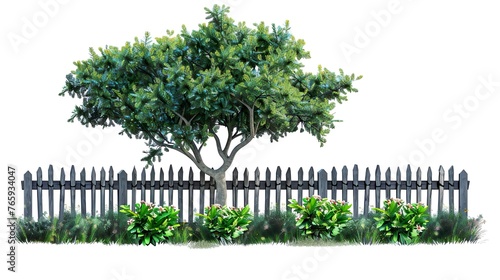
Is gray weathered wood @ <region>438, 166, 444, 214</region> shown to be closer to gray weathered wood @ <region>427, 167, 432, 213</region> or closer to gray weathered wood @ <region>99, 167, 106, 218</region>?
gray weathered wood @ <region>427, 167, 432, 213</region>

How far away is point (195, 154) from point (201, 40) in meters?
2.75

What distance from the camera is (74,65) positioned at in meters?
16.6

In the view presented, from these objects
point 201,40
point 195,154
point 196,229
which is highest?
point 201,40

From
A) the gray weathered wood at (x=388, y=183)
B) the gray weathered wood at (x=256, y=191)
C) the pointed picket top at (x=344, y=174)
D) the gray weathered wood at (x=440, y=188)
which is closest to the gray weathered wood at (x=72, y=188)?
the gray weathered wood at (x=256, y=191)

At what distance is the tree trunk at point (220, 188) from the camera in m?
16.9

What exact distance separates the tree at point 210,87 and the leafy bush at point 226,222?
2.60 ft

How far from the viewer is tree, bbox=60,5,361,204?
1559 cm

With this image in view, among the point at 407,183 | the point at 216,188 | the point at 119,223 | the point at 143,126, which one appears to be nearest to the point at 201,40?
the point at 143,126

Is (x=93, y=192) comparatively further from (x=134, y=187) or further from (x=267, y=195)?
(x=267, y=195)

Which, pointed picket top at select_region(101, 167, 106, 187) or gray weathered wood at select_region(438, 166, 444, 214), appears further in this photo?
gray weathered wood at select_region(438, 166, 444, 214)

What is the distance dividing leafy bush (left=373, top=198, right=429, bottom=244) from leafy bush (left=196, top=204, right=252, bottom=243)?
3035 mm

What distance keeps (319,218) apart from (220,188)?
253 cm

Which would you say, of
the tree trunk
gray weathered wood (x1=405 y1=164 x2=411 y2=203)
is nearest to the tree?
the tree trunk

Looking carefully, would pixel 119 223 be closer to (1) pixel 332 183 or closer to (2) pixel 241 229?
(2) pixel 241 229
